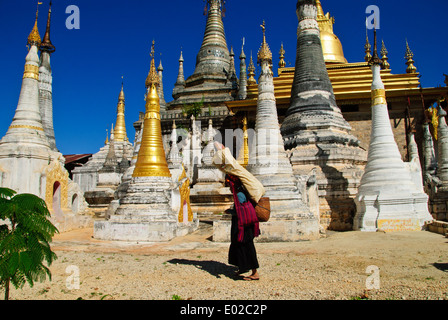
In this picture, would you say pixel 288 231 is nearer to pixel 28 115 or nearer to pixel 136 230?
pixel 136 230

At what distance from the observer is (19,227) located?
3.39 metres

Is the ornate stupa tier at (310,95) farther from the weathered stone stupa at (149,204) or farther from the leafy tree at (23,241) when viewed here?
the leafy tree at (23,241)

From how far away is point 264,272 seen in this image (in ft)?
16.7

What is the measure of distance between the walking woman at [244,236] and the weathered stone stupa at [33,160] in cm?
794

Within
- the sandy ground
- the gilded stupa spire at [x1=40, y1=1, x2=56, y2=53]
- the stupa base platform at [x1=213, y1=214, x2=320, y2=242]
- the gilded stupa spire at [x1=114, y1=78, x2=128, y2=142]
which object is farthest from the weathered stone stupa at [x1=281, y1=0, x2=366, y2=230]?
the gilded stupa spire at [x1=114, y1=78, x2=128, y2=142]

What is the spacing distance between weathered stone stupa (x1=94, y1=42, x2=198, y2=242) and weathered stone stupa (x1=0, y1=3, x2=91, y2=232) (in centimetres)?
268

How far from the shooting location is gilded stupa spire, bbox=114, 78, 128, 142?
85.5 feet

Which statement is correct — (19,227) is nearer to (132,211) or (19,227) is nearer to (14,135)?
(132,211)

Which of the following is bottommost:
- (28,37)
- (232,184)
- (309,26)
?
(232,184)

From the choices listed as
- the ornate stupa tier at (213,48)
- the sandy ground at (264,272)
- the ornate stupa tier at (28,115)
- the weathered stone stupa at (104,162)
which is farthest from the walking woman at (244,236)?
the ornate stupa tier at (213,48)

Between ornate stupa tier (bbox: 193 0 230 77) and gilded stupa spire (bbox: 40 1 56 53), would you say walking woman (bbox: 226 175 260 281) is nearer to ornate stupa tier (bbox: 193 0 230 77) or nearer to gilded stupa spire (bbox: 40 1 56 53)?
gilded stupa spire (bbox: 40 1 56 53)

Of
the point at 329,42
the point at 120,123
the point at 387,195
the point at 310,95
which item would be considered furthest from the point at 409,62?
the point at 120,123
